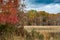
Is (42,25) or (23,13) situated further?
(42,25)

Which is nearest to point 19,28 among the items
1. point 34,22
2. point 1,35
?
point 1,35

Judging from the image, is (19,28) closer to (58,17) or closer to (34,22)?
(34,22)

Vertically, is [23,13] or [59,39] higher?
[23,13]

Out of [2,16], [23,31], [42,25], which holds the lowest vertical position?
[42,25]

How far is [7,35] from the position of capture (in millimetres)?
13461

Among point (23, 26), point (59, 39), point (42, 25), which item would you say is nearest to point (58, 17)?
point (42, 25)

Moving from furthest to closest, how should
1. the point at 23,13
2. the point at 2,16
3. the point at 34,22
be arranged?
the point at 34,22, the point at 23,13, the point at 2,16

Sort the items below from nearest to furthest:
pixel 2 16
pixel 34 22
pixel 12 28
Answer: pixel 2 16
pixel 12 28
pixel 34 22

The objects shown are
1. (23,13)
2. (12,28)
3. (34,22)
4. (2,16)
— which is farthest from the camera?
(34,22)

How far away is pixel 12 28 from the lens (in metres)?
14.3

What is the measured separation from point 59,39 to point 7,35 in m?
2.71

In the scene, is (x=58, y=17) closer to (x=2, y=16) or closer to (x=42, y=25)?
(x=42, y=25)

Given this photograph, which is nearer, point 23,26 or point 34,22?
point 23,26

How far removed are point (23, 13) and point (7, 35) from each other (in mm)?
2336
